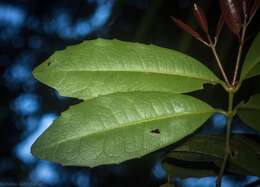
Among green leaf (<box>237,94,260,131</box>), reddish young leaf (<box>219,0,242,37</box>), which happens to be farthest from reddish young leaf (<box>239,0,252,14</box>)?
green leaf (<box>237,94,260,131</box>)

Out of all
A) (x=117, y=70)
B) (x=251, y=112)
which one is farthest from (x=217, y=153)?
(x=117, y=70)

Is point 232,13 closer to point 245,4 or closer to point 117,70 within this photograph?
point 245,4

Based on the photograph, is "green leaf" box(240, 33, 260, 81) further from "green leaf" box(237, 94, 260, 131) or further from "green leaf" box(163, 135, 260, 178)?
"green leaf" box(163, 135, 260, 178)

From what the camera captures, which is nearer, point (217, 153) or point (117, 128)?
point (117, 128)

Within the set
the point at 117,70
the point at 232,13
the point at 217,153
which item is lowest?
the point at 217,153

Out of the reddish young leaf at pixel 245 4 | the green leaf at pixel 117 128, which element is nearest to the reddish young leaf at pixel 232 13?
the reddish young leaf at pixel 245 4

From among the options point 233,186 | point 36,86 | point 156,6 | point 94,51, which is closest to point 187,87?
point 94,51

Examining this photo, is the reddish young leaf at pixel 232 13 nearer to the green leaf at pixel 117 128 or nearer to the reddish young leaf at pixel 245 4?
the reddish young leaf at pixel 245 4
